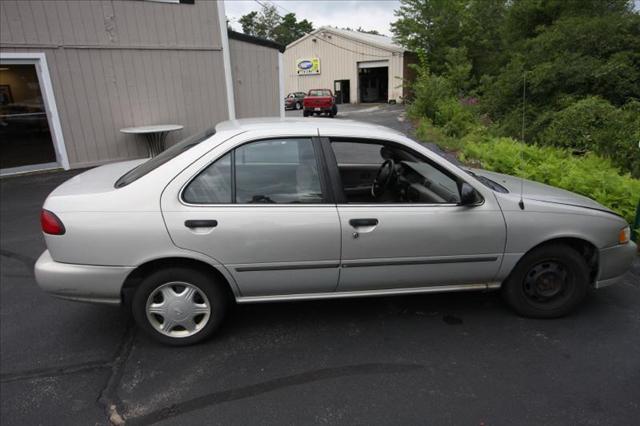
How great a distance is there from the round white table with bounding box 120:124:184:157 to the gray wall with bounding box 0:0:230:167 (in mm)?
213

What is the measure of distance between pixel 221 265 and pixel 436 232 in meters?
1.53

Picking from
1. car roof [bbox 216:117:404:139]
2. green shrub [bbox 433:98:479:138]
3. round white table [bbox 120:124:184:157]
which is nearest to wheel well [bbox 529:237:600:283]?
car roof [bbox 216:117:404:139]

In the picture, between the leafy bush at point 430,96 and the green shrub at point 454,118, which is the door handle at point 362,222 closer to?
the green shrub at point 454,118

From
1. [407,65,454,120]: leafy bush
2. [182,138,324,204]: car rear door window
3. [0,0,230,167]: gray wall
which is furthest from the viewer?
[407,65,454,120]: leafy bush

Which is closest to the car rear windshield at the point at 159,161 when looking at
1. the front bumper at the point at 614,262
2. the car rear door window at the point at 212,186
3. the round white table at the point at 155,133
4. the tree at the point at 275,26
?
the car rear door window at the point at 212,186

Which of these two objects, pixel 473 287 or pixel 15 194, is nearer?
pixel 473 287

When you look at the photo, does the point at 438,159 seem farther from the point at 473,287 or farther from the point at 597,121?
the point at 597,121

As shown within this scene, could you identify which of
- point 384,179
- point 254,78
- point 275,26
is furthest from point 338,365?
point 275,26

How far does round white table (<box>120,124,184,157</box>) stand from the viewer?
31.4 feet

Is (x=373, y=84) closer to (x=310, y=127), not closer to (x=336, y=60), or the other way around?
(x=336, y=60)

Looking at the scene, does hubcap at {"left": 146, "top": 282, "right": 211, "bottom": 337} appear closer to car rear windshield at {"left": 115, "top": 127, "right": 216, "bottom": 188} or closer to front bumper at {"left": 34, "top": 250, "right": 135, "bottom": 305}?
front bumper at {"left": 34, "top": 250, "right": 135, "bottom": 305}

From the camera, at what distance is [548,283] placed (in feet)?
11.0

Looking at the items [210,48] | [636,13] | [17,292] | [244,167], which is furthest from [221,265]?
[636,13]

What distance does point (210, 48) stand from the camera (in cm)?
1060
